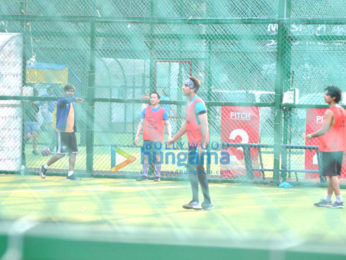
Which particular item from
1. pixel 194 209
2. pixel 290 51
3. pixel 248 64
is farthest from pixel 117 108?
pixel 194 209

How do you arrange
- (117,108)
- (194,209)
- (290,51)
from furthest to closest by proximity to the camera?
(117,108) → (290,51) → (194,209)

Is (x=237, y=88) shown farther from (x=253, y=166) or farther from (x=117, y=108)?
(x=117, y=108)

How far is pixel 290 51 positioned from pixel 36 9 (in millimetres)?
4165

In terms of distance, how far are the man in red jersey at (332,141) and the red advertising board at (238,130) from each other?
222cm

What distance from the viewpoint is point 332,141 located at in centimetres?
659

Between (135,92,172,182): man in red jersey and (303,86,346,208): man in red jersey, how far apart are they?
8.44 ft

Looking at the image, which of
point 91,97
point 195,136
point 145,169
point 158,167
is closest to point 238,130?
point 158,167

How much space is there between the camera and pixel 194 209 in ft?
20.5

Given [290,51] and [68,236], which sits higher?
[290,51]

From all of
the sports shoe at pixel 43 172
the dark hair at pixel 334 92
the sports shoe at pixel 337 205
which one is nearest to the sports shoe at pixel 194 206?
the sports shoe at pixel 337 205

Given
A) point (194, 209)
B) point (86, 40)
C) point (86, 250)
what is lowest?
point (194, 209)

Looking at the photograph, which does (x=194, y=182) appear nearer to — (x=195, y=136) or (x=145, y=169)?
(x=195, y=136)

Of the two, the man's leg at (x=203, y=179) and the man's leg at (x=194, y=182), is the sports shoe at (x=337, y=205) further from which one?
the man's leg at (x=194, y=182)

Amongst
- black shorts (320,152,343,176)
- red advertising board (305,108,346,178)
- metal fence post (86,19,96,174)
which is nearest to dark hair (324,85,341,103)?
black shorts (320,152,343,176)
